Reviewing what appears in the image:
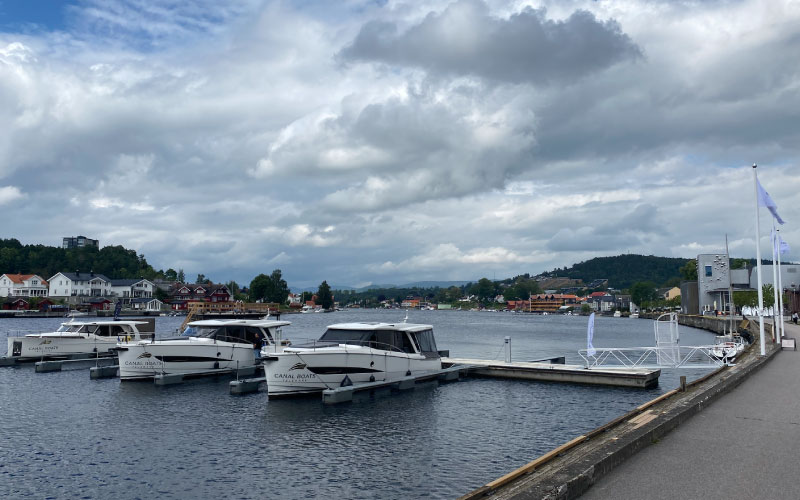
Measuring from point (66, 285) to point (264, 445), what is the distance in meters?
152

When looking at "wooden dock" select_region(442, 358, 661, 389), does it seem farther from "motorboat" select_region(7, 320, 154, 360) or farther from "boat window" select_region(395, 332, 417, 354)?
"motorboat" select_region(7, 320, 154, 360)

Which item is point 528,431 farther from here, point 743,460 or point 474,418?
point 743,460

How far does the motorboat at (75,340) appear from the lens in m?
38.7

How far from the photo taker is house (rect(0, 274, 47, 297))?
141875mm

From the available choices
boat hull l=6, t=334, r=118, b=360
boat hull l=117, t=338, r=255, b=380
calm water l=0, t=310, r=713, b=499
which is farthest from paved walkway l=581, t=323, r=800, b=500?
boat hull l=6, t=334, r=118, b=360

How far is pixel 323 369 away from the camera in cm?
2539

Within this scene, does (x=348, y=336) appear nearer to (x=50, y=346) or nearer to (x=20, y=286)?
(x=50, y=346)

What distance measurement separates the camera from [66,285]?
147 metres

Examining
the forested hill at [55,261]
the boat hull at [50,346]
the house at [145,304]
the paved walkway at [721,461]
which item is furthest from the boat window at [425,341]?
the forested hill at [55,261]

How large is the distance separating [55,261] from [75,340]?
16655 cm

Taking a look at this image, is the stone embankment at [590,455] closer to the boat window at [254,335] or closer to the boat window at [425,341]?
the boat window at [425,341]

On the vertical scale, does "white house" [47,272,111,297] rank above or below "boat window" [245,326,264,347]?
above

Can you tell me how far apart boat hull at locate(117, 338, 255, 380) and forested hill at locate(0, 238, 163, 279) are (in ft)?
551

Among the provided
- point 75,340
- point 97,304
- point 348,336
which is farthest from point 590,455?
point 97,304
